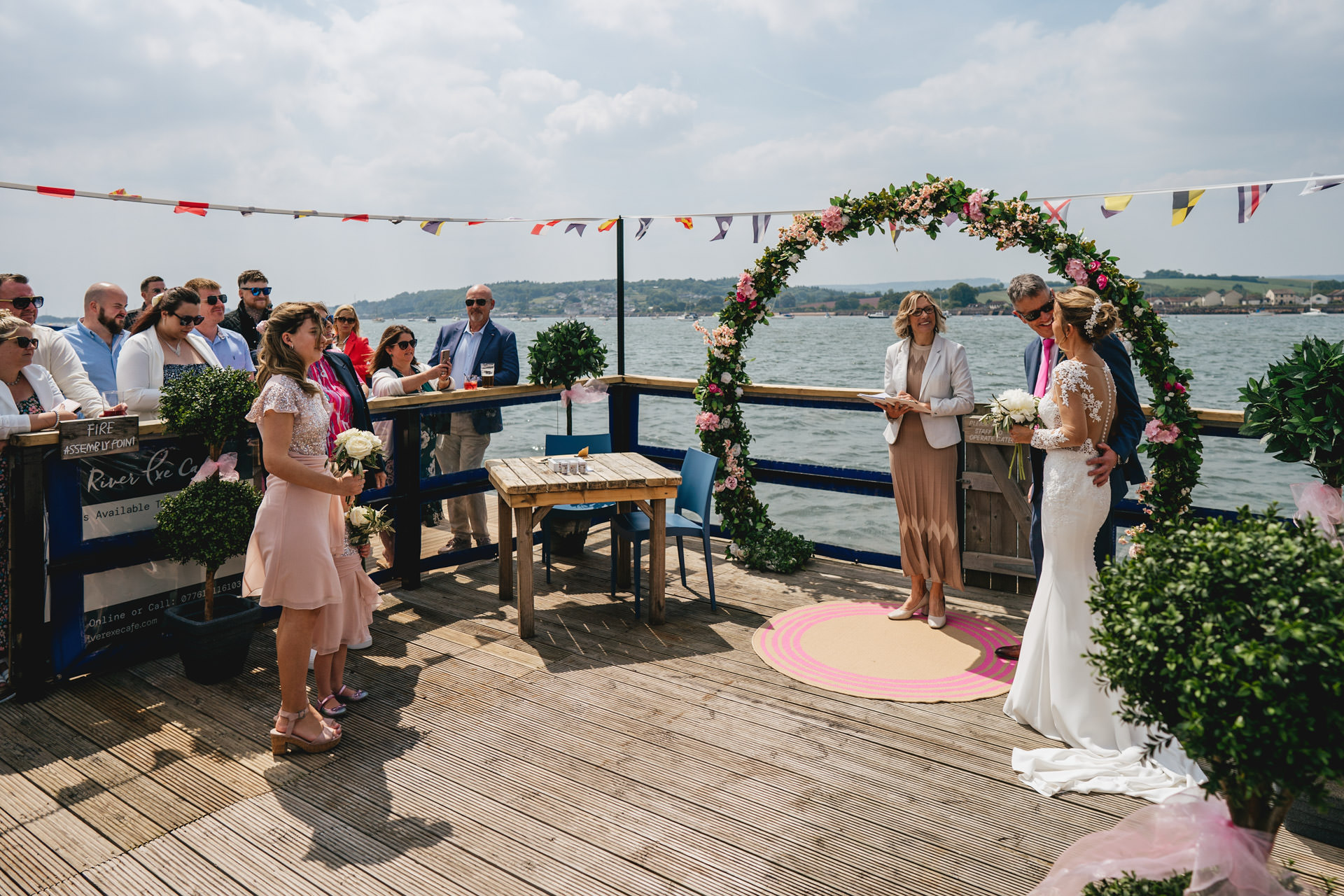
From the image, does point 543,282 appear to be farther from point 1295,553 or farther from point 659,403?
point 659,403

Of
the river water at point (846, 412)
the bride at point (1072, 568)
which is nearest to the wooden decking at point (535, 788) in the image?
the bride at point (1072, 568)

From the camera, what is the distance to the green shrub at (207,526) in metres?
3.87

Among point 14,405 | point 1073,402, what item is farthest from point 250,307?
point 1073,402

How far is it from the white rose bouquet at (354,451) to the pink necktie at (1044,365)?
2819mm

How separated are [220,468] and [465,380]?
1920 mm

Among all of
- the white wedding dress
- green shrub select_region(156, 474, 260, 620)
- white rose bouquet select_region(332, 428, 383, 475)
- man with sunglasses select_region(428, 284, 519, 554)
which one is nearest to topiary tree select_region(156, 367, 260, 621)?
green shrub select_region(156, 474, 260, 620)

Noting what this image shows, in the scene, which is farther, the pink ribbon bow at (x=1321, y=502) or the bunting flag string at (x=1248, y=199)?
the bunting flag string at (x=1248, y=199)

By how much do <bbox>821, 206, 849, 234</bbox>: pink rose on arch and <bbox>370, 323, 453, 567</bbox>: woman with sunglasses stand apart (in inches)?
98.8

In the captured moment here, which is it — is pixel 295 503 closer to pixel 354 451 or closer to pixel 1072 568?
pixel 354 451

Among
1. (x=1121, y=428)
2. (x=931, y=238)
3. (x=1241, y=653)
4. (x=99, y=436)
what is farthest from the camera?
(x=931, y=238)

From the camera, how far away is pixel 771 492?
2139 centimetres

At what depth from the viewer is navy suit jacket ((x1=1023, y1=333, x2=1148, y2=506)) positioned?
3.66 meters

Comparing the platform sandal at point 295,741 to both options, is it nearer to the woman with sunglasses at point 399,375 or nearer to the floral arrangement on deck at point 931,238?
the woman with sunglasses at point 399,375

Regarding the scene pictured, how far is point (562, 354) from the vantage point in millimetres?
6094
